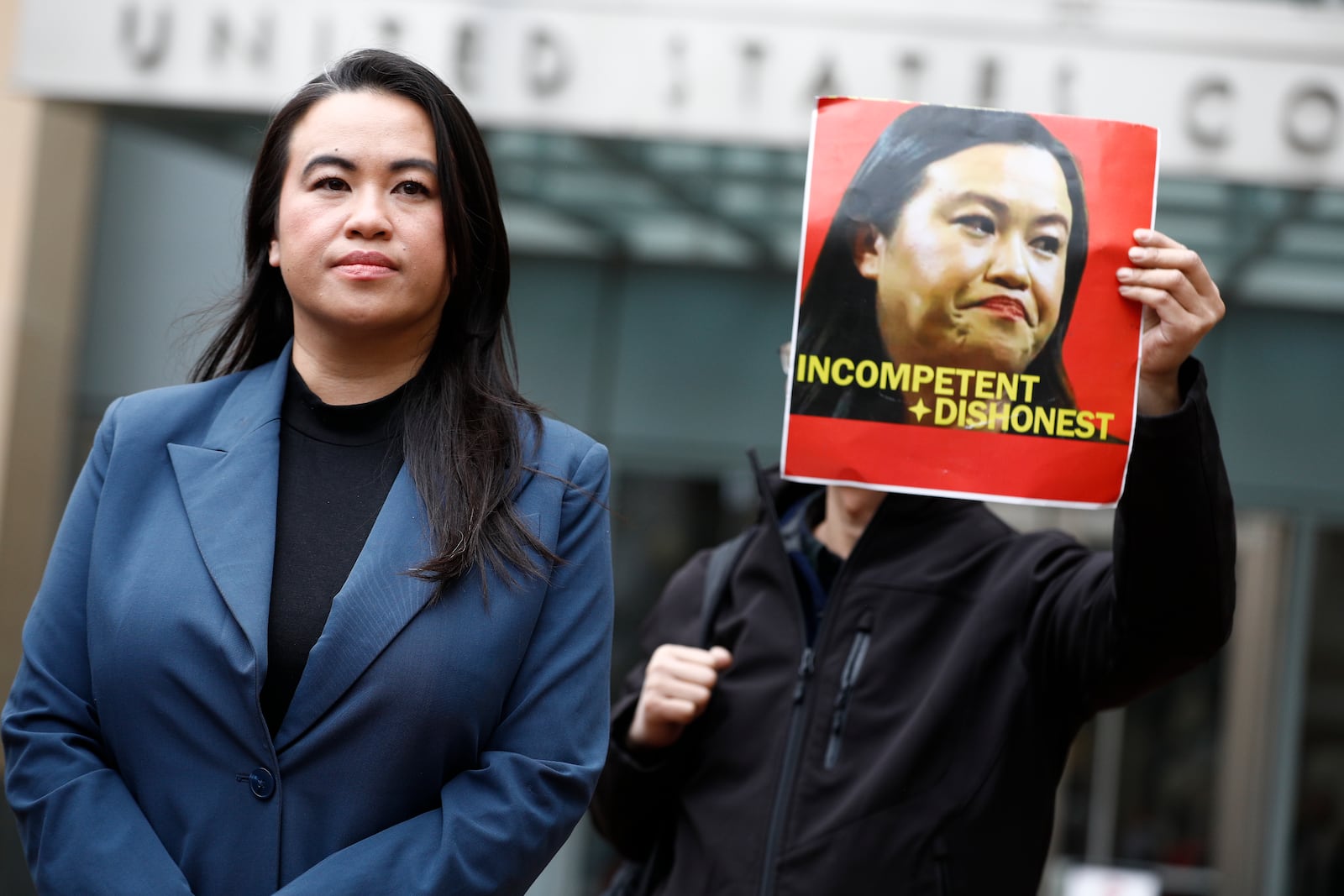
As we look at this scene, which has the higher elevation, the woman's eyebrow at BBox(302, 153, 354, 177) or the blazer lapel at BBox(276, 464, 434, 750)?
the woman's eyebrow at BBox(302, 153, 354, 177)

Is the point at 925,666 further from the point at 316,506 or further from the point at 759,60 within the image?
the point at 759,60

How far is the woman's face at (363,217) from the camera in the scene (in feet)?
6.28

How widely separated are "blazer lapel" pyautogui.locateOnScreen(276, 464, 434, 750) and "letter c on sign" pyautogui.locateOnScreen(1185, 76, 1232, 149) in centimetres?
545

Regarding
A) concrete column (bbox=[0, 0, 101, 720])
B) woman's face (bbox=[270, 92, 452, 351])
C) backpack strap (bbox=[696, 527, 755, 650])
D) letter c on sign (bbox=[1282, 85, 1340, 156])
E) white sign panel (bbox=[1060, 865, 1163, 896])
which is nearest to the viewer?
woman's face (bbox=[270, 92, 452, 351])

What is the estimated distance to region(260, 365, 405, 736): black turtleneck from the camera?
1857mm

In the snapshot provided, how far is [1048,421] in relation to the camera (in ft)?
7.31

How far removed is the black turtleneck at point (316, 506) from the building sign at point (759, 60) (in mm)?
4829

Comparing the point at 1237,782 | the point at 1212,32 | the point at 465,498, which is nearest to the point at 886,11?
the point at 1212,32

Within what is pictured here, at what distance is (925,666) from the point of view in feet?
7.90

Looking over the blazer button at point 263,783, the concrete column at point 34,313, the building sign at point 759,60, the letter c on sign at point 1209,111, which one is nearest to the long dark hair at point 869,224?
the blazer button at point 263,783

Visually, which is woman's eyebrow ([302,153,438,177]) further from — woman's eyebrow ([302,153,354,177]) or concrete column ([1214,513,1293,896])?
concrete column ([1214,513,1293,896])

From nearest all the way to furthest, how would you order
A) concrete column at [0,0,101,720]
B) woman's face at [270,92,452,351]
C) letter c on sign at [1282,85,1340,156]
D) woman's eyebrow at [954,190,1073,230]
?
woman's face at [270,92,452,351], woman's eyebrow at [954,190,1073,230], letter c on sign at [1282,85,1340,156], concrete column at [0,0,101,720]

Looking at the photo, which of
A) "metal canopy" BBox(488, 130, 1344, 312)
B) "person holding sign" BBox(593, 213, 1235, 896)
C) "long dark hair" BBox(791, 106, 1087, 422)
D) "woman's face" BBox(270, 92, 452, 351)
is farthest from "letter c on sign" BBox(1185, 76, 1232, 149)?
"woman's face" BBox(270, 92, 452, 351)

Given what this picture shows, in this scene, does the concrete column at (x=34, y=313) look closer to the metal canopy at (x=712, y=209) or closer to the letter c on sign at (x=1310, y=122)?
the metal canopy at (x=712, y=209)
